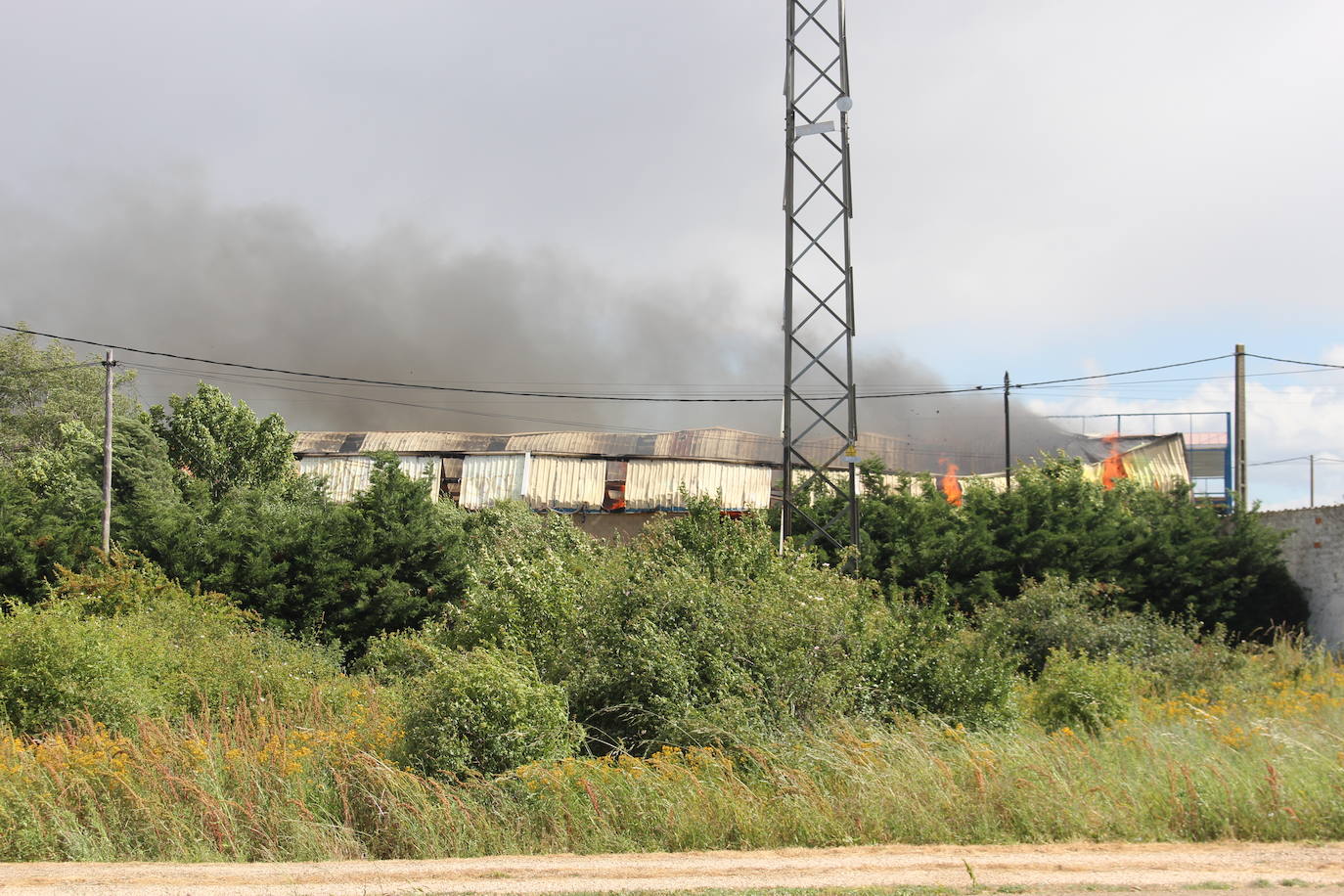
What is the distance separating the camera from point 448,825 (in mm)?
8344

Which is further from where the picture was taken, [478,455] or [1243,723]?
[478,455]

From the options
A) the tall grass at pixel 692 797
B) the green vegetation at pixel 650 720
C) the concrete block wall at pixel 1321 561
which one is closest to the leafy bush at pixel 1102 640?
the green vegetation at pixel 650 720

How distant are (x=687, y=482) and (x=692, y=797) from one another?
25539 mm

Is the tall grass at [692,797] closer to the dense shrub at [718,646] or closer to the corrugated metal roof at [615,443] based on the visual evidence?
the dense shrub at [718,646]

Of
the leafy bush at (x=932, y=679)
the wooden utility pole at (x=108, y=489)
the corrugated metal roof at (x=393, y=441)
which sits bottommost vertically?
the leafy bush at (x=932, y=679)

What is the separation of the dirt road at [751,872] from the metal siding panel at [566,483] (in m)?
25.8

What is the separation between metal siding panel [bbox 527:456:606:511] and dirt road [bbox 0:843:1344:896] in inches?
1015

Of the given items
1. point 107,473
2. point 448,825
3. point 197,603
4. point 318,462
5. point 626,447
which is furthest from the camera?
point 626,447

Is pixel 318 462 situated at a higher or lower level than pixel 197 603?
higher

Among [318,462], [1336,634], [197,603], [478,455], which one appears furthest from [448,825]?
[318,462]

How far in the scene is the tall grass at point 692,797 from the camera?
26.7 ft

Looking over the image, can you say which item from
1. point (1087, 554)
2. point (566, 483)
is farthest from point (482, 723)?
point (566, 483)

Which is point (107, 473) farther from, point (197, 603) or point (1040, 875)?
point (1040, 875)

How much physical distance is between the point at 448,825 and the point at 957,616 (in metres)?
7.30
